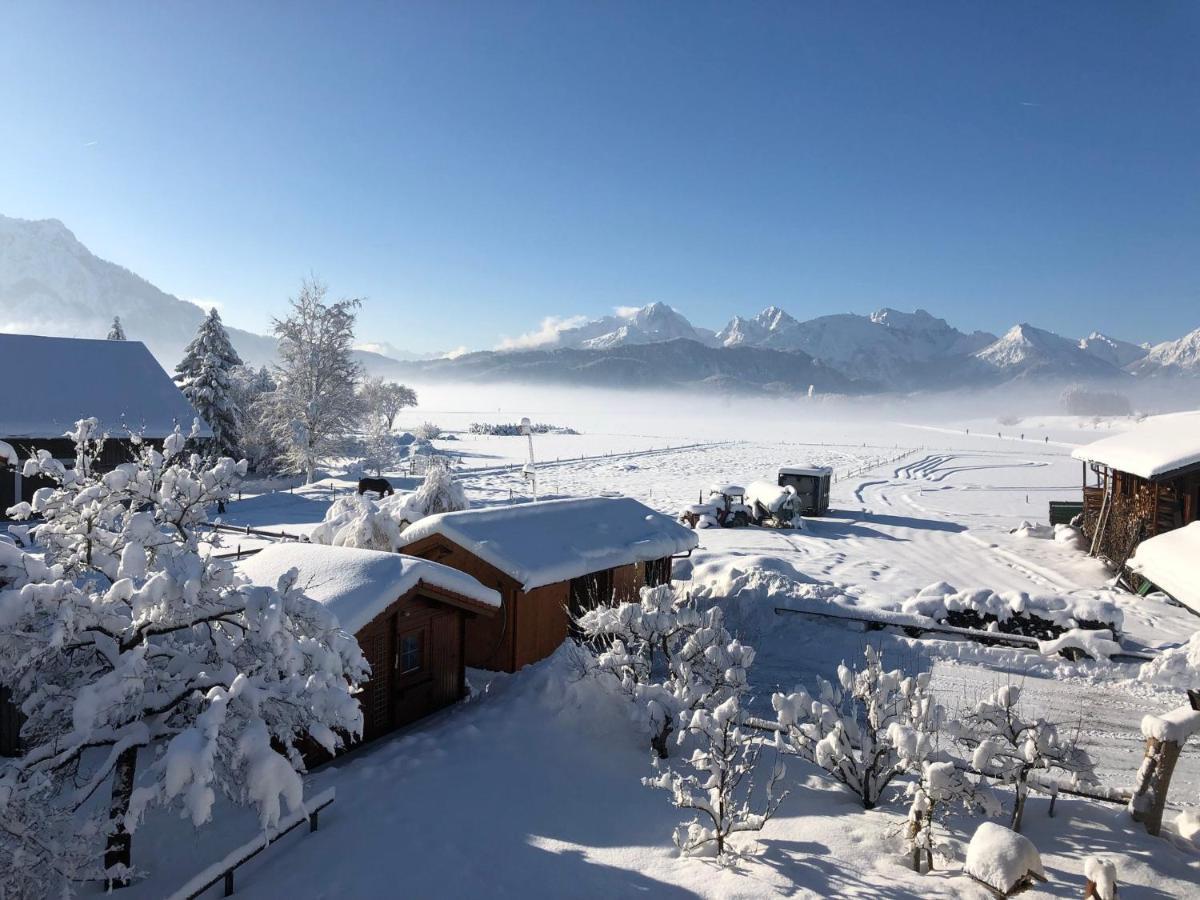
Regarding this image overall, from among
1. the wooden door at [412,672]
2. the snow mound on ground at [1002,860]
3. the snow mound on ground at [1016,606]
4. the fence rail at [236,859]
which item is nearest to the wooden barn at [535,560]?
the wooden door at [412,672]

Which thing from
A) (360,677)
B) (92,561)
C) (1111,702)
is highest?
(92,561)

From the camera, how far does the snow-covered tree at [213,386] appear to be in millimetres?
38312

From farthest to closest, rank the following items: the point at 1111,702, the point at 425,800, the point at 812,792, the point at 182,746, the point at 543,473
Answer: the point at 543,473 → the point at 1111,702 → the point at 812,792 → the point at 425,800 → the point at 182,746

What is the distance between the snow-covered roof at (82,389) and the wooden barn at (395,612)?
1826 centimetres

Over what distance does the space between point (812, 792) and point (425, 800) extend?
485 centimetres

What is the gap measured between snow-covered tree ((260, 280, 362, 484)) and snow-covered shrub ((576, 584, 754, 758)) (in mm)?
31012

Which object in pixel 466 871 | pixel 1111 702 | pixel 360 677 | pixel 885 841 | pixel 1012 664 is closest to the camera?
pixel 360 677

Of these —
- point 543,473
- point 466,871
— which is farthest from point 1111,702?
point 543,473

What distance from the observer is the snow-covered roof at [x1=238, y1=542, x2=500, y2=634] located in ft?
31.6

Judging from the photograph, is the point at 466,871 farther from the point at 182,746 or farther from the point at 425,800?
the point at 182,746

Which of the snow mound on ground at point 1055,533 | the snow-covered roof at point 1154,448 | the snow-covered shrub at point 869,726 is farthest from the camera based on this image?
the snow mound on ground at point 1055,533

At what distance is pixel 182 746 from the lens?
4.42 metres

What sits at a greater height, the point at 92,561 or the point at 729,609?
the point at 92,561

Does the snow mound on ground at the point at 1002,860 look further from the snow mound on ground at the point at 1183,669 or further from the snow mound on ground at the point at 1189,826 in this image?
the snow mound on ground at the point at 1183,669
